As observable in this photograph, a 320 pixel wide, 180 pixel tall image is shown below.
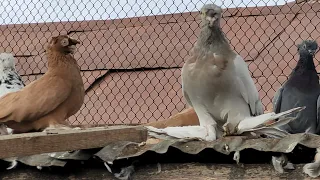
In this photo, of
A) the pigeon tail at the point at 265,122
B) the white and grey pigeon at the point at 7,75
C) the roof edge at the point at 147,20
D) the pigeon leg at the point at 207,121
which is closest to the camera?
the pigeon tail at the point at 265,122

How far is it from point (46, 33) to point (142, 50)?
4.88 feet

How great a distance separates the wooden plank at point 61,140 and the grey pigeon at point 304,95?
6.17 feet

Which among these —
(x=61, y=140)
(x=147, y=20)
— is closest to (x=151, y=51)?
(x=147, y=20)

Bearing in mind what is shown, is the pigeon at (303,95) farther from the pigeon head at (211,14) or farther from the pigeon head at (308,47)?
the pigeon head at (211,14)

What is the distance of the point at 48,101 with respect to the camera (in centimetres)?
480

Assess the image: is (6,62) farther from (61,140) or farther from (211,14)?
(61,140)

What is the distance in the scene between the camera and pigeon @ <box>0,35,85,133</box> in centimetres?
478

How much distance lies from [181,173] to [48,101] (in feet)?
6.72

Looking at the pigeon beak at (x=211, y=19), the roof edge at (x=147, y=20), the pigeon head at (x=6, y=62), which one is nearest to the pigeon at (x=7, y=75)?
the pigeon head at (x=6, y=62)

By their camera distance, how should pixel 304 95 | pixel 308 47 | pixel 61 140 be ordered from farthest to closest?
pixel 308 47
pixel 304 95
pixel 61 140

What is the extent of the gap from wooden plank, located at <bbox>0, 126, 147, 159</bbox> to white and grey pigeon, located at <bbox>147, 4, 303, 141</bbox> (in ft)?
2.57

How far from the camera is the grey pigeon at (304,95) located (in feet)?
15.3

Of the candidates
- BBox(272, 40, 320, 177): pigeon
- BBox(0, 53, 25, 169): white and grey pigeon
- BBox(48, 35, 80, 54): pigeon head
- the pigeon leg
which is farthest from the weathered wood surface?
BBox(0, 53, 25, 169): white and grey pigeon

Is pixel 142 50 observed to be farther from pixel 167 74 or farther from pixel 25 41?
pixel 25 41
